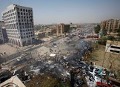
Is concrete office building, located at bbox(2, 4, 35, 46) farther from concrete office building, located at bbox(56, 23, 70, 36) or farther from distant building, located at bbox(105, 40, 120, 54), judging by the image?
distant building, located at bbox(105, 40, 120, 54)

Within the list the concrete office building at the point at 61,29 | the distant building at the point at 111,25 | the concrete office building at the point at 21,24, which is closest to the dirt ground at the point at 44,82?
the concrete office building at the point at 21,24

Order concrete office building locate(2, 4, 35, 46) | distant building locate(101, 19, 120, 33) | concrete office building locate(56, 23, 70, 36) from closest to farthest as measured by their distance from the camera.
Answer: concrete office building locate(2, 4, 35, 46)
distant building locate(101, 19, 120, 33)
concrete office building locate(56, 23, 70, 36)

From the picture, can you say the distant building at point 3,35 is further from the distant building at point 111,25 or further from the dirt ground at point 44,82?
the distant building at point 111,25

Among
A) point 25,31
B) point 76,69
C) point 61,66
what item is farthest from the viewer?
point 25,31

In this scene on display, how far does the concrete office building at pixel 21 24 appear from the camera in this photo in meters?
33.2

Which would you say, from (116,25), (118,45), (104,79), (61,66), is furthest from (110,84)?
(116,25)

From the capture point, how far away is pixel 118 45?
24281 mm

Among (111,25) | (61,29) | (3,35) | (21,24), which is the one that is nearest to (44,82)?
(21,24)

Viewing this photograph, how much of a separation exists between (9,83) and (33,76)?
5.48m

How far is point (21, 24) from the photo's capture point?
34.1 meters

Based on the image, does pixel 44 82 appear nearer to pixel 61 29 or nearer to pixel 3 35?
pixel 3 35

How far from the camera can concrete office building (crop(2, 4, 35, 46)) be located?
33.2 meters

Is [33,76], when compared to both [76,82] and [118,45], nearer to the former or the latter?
[76,82]

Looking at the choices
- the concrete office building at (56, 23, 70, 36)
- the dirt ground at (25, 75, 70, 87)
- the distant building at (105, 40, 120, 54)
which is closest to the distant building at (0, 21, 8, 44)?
the concrete office building at (56, 23, 70, 36)
